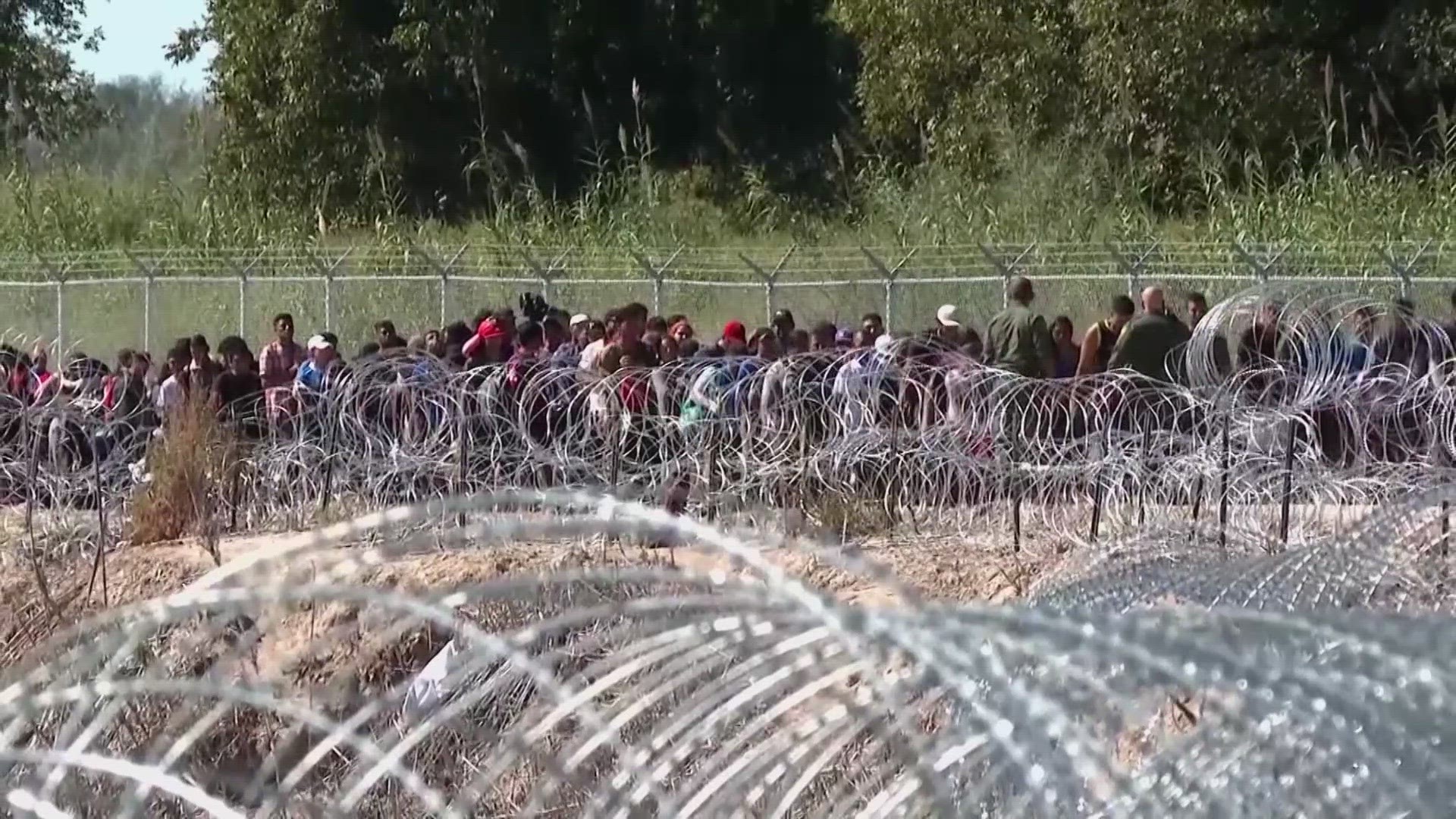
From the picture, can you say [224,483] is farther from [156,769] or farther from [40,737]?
[156,769]

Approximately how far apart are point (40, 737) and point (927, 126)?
67.2 feet

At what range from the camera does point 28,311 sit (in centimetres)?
2033

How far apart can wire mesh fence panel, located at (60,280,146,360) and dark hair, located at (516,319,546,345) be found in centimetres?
773

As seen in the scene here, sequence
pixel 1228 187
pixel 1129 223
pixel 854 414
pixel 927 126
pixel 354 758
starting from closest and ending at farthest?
pixel 354 758 < pixel 854 414 < pixel 1129 223 < pixel 1228 187 < pixel 927 126

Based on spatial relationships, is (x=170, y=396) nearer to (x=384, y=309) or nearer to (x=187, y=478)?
(x=187, y=478)

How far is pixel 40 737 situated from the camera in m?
6.80

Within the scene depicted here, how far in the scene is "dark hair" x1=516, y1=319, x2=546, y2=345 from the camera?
12.7 metres

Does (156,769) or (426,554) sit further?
(426,554)

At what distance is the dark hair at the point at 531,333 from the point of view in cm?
1269

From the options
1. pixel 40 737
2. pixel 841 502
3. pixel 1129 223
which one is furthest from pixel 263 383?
pixel 1129 223

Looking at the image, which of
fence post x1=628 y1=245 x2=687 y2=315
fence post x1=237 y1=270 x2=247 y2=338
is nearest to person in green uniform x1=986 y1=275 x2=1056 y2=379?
fence post x1=628 y1=245 x2=687 y2=315

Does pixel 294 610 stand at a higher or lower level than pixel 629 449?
lower

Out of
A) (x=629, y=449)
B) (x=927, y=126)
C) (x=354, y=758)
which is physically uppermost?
(x=927, y=126)

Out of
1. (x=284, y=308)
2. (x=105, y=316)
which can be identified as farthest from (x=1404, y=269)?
(x=105, y=316)
